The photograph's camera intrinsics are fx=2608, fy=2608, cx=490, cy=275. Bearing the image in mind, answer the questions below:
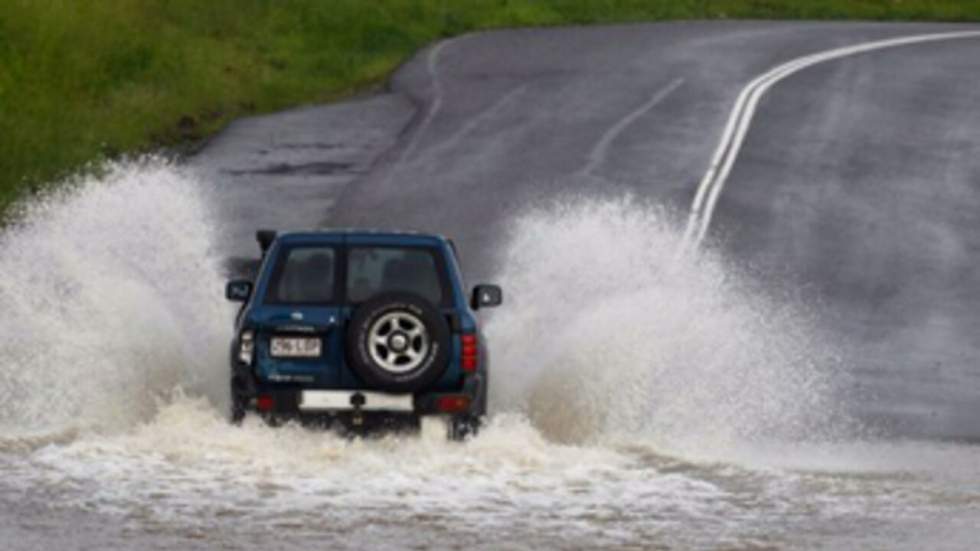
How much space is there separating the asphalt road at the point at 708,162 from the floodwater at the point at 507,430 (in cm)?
94

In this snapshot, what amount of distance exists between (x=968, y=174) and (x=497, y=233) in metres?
7.73

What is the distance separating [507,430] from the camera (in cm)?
1858

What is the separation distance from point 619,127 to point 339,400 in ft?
63.9

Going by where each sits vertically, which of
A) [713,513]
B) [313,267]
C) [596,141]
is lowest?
[713,513]

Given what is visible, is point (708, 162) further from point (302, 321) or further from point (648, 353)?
point (302, 321)

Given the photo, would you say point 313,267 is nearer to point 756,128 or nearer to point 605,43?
point 756,128

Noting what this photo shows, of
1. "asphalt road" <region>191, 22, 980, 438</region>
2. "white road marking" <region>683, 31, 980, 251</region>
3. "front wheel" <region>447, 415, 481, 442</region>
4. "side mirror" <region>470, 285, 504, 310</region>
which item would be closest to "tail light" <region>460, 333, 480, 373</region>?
"front wheel" <region>447, 415, 481, 442</region>

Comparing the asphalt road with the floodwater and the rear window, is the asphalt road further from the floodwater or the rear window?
the rear window

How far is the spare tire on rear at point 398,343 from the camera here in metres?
17.7

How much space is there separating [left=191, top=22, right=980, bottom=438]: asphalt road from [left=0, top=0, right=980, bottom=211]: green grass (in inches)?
36.1

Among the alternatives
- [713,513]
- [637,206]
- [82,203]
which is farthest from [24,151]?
[713,513]

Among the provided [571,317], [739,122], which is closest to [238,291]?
[571,317]

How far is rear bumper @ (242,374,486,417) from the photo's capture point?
17766mm

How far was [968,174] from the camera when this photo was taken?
1361 inches
